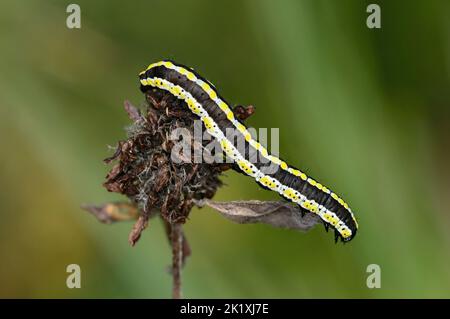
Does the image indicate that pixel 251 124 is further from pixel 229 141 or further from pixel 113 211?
pixel 113 211

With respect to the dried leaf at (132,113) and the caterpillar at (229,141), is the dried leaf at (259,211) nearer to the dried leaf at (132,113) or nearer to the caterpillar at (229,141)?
the caterpillar at (229,141)

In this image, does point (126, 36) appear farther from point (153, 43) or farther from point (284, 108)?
point (284, 108)

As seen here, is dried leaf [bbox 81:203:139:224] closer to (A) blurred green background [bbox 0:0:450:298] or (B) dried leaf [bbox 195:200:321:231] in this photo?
(B) dried leaf [bbox 195:200:321:231]

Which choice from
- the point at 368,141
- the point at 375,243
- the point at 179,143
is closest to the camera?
the point at 179,143

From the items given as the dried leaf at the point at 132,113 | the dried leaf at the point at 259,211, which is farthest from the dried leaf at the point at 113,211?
the dried leaf at the point at 132,113

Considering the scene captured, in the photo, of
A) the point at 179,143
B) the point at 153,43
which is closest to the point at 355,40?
the point at 153,43

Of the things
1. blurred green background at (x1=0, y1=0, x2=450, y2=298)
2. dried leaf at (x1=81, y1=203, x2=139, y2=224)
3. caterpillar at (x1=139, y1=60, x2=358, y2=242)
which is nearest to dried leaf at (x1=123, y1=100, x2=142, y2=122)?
caterpillar at (x1=139, y1=60, x2=358, y2=242)

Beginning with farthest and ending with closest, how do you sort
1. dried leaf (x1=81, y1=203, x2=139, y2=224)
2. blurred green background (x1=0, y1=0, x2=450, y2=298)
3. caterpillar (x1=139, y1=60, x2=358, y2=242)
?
blurred green background (x1=0, y1=0, x2=450, y2=298) < dried leaf (x1=81, y1=203, x2=139, y2=224) < caterpillar (x1=139, y1=60, x2=358, y2=242)
